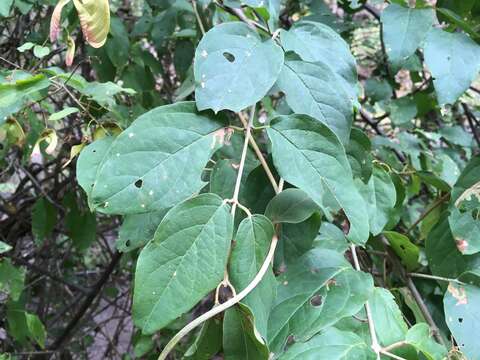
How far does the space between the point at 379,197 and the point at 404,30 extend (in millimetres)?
258

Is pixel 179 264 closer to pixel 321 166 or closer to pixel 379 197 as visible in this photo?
pixel 321 166

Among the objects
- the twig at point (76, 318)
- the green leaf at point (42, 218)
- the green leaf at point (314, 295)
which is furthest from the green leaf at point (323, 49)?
the twig at point (76, 318)

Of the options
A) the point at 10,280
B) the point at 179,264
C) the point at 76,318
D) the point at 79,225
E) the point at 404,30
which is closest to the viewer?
the point at 179,264

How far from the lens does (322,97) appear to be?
611mm

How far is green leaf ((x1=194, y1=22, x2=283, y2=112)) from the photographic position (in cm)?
56

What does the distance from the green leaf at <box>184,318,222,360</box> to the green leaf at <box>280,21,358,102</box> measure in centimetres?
32

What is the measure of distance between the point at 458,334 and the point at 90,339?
1.52 m

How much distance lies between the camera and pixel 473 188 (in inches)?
32.3

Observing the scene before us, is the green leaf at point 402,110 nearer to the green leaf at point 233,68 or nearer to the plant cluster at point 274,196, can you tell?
the plant cluster at point 274,196

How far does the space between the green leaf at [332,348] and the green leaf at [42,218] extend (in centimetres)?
105

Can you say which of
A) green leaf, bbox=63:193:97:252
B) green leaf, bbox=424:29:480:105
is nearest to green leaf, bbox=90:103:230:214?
green leaf, bbox=424:29:480:105

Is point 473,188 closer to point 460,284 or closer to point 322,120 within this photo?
point 460,284

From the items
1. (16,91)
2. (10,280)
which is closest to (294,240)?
(16,91)

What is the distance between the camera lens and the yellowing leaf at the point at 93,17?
24.7 inches
